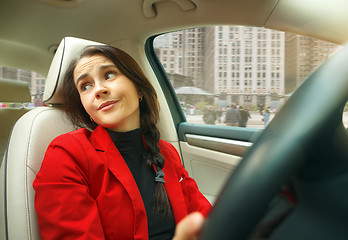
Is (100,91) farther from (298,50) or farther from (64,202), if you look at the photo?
(298,50)

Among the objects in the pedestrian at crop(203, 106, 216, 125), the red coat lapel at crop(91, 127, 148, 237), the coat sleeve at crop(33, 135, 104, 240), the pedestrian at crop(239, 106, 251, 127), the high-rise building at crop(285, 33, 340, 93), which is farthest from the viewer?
the pedestrian at crop(203, 106, 216, 125)

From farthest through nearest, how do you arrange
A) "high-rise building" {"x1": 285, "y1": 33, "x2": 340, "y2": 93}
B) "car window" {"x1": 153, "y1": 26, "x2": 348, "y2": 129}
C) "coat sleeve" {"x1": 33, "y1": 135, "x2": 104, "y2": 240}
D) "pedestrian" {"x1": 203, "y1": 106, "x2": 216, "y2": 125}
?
1. "pedestrian" {"x1": 203, "y1": 106, "x2": 216, "y2": 125}
2. "car window" {"x1": 153, "y1": 26, "x2": 348, "y2": 129}
3. "high-rise building" {"x1": 285, "y1": 33, "x2": 340, "y2": 93}
4. "coat sleeve" {"x1": 33, "y1": 135, "x2": 104, "y2": 240}

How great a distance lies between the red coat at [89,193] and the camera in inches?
29.0

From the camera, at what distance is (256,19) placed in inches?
57.7

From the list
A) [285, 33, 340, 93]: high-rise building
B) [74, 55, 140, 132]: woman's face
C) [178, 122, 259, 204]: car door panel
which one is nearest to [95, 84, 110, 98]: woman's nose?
[74, 55, 140, 132]: woman's face

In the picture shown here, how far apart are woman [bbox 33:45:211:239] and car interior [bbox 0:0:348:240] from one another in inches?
6.6

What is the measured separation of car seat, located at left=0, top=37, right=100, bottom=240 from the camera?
85 centimetres

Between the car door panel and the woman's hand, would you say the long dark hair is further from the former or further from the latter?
the car door panel

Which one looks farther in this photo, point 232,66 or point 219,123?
point 219,123

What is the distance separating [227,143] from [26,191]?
1250 mm

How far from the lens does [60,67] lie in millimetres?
1155

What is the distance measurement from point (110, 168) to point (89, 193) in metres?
0.11

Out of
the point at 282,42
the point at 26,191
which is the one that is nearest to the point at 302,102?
the point at 26,191

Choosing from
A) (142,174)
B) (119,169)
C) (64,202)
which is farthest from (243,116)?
(64,202)
